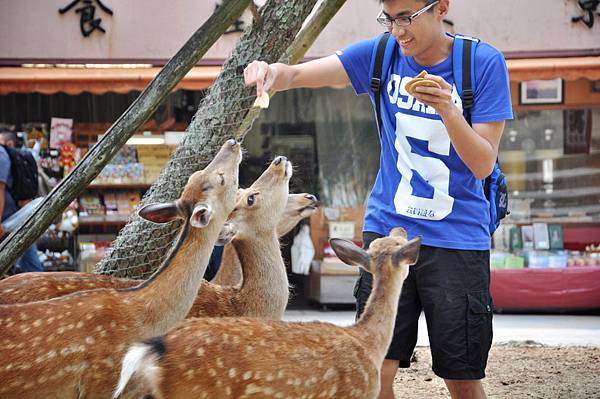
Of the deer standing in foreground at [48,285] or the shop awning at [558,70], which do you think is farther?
the shop awning at [558,70]

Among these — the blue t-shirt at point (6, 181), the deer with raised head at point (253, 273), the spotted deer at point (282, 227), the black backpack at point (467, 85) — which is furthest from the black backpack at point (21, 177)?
the black backpack at point (467, 85)

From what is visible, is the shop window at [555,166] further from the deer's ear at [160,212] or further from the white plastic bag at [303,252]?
the deer's ear at [160,212]

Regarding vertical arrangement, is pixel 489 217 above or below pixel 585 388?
above

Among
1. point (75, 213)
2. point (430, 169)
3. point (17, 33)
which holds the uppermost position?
point (17, 33)

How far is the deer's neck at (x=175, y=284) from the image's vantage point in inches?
164

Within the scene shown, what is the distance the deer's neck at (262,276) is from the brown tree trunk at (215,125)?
0.65 meters

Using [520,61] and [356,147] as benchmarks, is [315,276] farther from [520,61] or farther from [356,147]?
[520,61]

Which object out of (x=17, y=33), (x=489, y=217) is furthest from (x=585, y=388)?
(x=17, y=33)

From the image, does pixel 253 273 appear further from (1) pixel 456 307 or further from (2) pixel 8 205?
(2) pixel 8 205

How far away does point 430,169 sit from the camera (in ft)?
13.6

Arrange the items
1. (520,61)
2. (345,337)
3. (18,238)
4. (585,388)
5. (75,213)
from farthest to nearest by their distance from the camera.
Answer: (75,213)
(520,61)
(585,388)
(18,238)
(345,337)

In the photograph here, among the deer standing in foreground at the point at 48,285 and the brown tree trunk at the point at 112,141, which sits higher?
the brown tree trunk at the point at 112,141

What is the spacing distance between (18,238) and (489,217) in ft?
7.35

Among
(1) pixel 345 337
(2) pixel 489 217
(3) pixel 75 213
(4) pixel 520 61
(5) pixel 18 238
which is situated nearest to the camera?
(1) pixel 345 337
